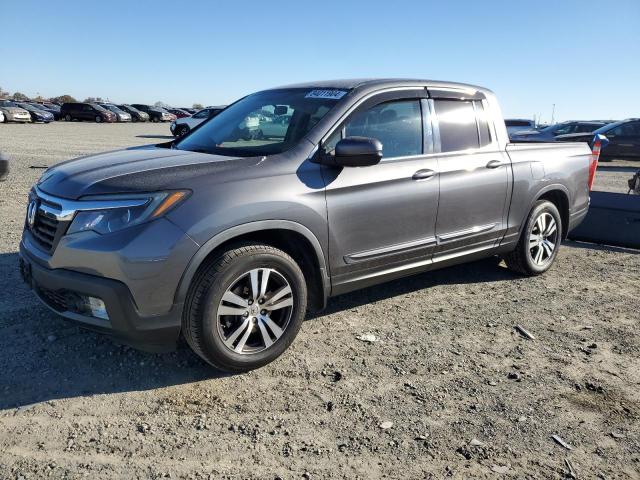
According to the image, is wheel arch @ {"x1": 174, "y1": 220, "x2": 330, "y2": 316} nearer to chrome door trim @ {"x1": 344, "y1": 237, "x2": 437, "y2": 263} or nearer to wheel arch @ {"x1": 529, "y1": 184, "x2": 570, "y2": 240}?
chrome door trim @ {"x1": 344, "y1": 237, "x2": 437, "y2": 263}

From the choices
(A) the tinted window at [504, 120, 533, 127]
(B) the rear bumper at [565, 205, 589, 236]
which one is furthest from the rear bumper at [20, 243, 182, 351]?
(A) the tinted window at [504, 120, 533, 127]

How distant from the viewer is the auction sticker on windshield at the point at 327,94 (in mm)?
4062

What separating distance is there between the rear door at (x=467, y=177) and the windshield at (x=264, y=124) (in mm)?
1059

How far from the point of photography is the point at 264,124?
4.28 m

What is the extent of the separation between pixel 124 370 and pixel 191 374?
0.42 metres

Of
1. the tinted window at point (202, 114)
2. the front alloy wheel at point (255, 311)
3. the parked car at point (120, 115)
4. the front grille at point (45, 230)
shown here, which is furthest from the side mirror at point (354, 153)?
the parked car at point (120, 115)

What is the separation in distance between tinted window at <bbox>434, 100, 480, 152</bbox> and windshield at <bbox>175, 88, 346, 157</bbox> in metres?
0.98

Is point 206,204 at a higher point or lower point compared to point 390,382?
higher

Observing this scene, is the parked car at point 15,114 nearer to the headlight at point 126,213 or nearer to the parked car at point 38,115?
the parked car at point 38,115

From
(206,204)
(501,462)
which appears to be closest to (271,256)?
(206,204)

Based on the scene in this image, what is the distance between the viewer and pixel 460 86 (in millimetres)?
4879

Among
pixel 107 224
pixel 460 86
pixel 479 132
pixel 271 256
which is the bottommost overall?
pixel 271 256

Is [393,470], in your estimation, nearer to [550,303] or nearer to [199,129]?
[550,303]

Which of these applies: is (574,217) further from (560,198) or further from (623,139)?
(623,139)
